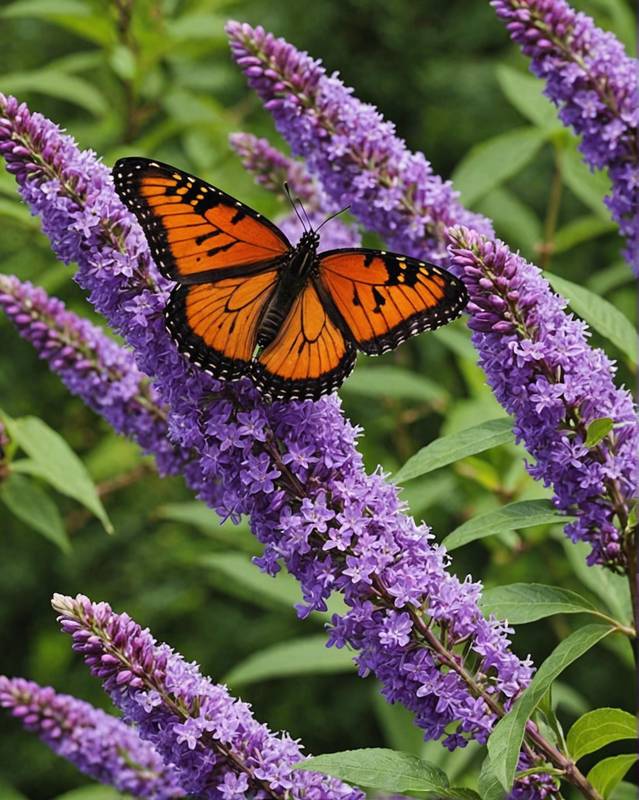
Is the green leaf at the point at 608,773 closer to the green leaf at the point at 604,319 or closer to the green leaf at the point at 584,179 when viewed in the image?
the green leaf at the point at 604,319

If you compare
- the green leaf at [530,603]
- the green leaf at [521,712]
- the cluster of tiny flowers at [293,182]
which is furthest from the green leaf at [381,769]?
the cluster of tiny flowers at [293,182]

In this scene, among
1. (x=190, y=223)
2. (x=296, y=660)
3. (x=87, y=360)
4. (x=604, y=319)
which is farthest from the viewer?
(x=296, y=660)

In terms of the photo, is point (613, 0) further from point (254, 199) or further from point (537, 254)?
point (254, 199)

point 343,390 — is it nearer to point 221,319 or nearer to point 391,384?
point 391,384

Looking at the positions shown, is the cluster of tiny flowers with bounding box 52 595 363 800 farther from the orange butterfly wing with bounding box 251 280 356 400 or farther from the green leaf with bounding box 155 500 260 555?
the green leaf with bounding box 155 500 260 555

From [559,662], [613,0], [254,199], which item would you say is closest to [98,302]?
[559,662]

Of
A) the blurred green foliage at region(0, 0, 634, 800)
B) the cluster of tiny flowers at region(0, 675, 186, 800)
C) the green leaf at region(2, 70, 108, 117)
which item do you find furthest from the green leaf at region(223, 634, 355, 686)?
the green leaf at region(2, 70, 108, 117)

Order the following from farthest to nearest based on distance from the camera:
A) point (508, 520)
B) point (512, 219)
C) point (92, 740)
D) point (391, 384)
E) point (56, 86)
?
point (512, 219) → point (56, 86) → point (391, 384) → point (92, 740) → point (508, 520)

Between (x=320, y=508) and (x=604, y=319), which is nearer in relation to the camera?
(x=320, y=508)

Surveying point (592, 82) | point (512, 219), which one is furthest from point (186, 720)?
point (512, 219)
